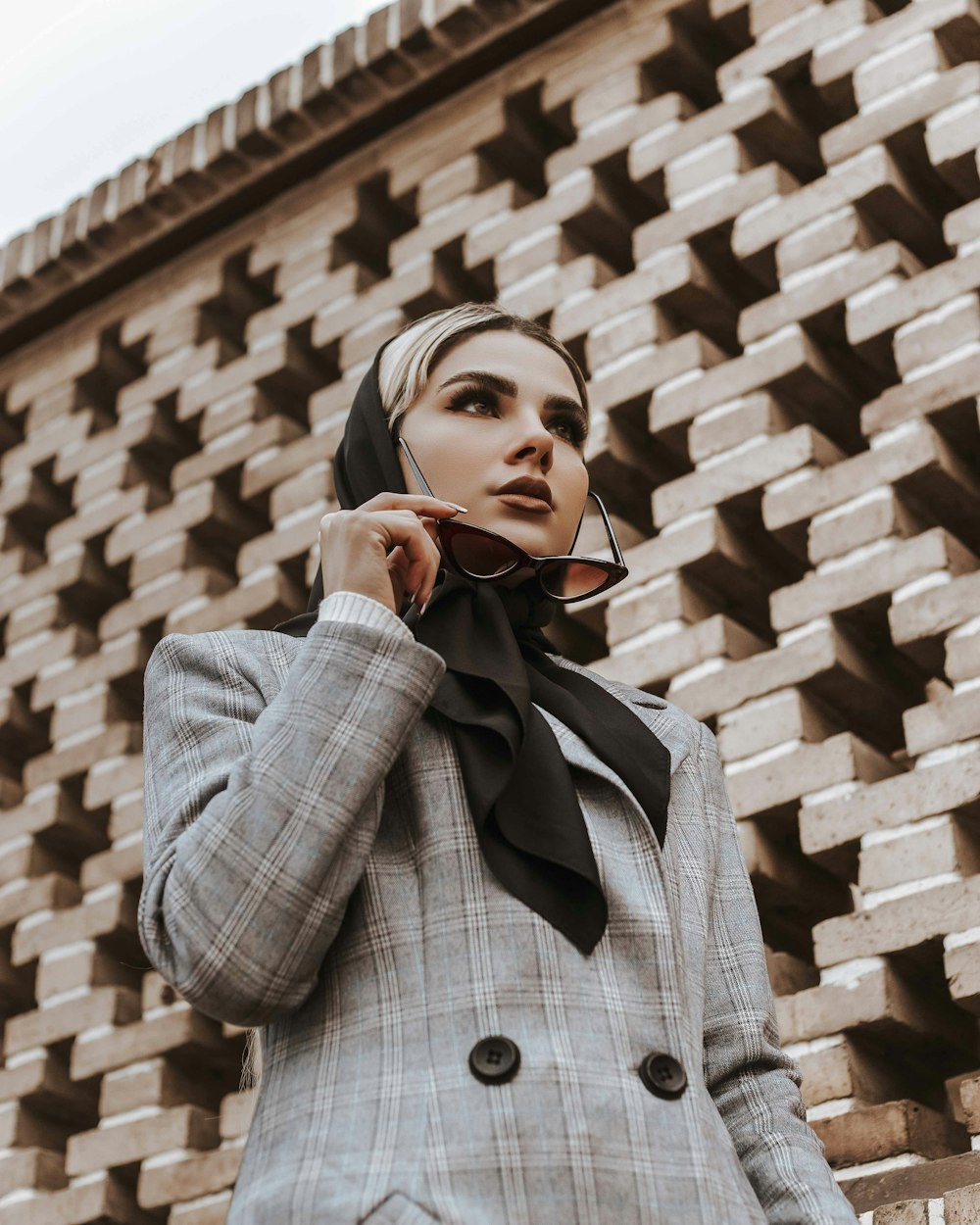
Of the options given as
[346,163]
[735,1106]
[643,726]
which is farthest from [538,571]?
[346,163]

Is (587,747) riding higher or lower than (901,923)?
lower

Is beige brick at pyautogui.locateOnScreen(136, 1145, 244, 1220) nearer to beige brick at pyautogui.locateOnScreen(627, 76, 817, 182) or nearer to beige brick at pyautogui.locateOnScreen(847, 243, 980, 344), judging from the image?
beige brick at pyautogui.locateOnScreen(847, 243, 980, 344)

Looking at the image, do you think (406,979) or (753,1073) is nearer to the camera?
(406,979)

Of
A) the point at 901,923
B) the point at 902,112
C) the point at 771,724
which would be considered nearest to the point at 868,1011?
the point at 901,923

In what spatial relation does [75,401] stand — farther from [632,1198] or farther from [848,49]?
[632,1198]

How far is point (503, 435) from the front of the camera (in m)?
1.72

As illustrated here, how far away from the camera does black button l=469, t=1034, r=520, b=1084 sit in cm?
127

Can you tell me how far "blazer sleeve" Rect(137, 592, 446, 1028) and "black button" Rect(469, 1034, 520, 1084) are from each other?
14 centimetres

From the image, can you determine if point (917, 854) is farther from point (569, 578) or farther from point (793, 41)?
point (793, 41)

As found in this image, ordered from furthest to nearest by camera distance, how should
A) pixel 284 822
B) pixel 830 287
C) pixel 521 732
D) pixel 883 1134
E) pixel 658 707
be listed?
pixel 830 287
pixel 883 1134
pixel 658 707
pixel 521 732
pixel 284 822

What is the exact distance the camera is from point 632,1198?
48.7 inches

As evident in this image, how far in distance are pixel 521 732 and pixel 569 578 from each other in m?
0.26

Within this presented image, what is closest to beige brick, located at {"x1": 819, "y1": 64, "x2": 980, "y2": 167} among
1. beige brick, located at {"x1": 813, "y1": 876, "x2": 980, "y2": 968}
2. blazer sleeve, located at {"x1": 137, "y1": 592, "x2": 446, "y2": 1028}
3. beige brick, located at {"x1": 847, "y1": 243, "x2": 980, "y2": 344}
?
beige brick, located at {"x1": 847, "y1": 243, "x2": 980, "y2": 344}

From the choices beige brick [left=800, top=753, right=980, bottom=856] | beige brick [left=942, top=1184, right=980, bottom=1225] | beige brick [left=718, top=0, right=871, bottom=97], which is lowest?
beige brick [left=942, top=1184, right=980, bottom=1225]
